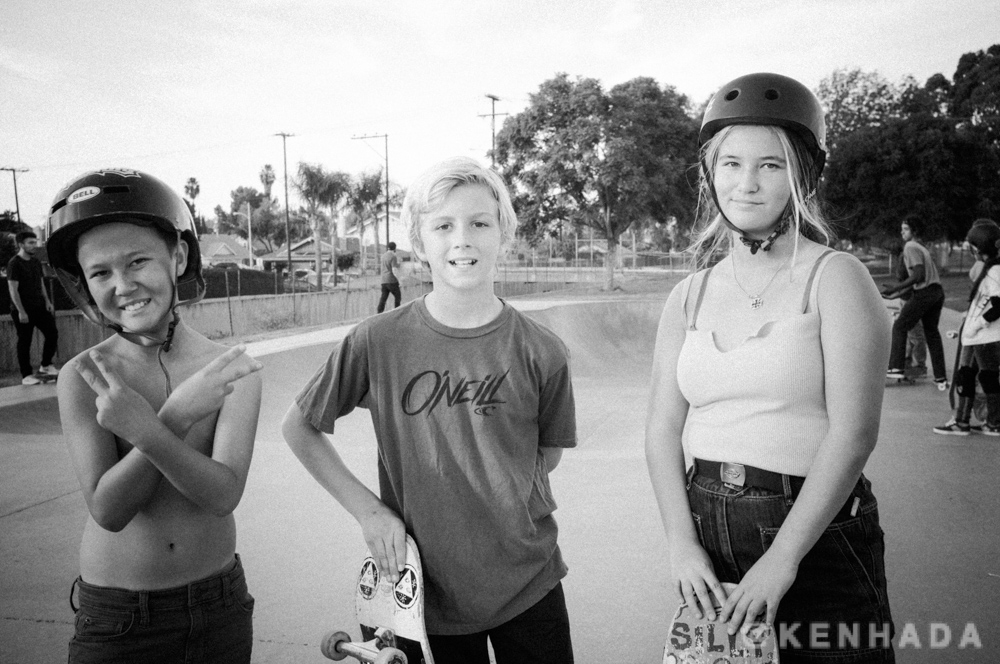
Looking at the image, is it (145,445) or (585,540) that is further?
(585,540)

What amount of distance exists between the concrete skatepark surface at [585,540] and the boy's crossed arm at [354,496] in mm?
1376

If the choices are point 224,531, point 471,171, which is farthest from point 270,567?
point 471,171

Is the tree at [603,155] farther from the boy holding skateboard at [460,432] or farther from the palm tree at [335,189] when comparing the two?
the boy holding skateboard at [460,432]

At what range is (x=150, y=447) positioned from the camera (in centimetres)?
145

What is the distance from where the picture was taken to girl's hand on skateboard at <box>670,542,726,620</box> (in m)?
1.51

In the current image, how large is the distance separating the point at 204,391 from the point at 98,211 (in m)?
0.51

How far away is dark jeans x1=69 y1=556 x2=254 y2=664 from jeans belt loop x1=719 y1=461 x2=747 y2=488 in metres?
1.20

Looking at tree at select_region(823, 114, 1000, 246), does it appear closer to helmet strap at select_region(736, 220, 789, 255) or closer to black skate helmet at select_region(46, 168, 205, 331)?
helmet strap at select_region(736, 220, 789, 255)

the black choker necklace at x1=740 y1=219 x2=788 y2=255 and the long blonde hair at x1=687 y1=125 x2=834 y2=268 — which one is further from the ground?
the long blonde hair at x1=687 y1=125 x2=834 y2=268

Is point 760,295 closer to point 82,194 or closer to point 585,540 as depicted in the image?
point 82,194

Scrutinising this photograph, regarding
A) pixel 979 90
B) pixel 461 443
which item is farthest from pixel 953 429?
pixel 979 90

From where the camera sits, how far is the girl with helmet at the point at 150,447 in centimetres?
154

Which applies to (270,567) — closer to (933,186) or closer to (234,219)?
(933,186)

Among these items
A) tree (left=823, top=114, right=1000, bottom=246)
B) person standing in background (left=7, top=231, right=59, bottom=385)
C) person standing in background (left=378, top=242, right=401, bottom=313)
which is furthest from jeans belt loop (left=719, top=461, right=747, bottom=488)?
tree (left=823, top=114, right=1000, bottom=246)
